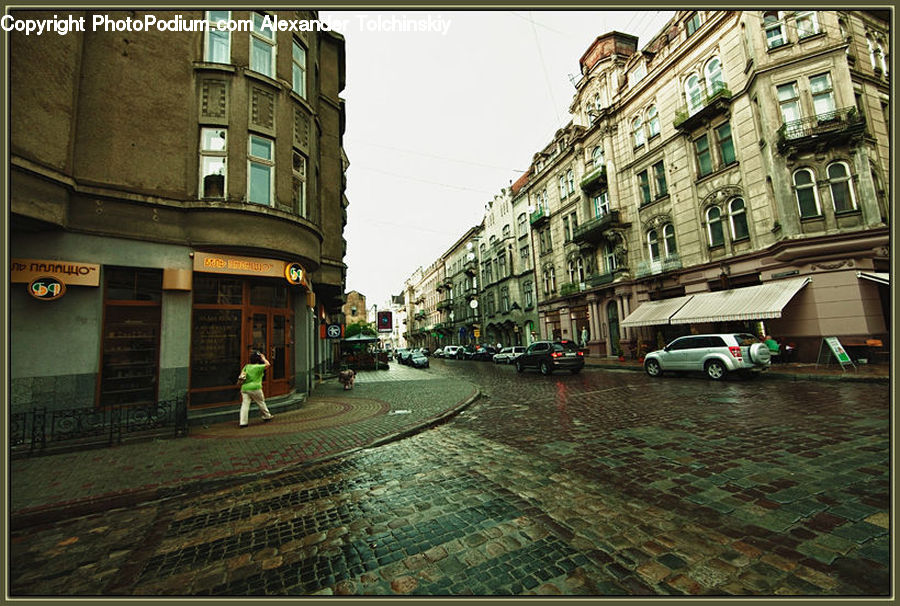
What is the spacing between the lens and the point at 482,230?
1992 inches

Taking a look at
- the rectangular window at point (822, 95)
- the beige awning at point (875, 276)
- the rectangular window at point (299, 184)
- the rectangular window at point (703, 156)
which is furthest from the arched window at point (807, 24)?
the rectangular window at point (299, 184)

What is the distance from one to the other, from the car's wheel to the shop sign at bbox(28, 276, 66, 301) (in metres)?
18.9

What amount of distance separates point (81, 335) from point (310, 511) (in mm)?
7690

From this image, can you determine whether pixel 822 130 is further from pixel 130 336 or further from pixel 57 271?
pixel 57 271

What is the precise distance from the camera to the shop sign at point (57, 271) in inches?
291

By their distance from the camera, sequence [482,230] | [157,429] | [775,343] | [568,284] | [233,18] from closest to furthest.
A: 1. [157,429]
2. [233,18]
3. [775,343]
4. [568,284]
5. [482,230]

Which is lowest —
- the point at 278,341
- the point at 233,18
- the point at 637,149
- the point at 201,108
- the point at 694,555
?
the point at 694,555

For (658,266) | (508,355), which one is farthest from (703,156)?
(508,355)

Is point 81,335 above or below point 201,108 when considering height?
below

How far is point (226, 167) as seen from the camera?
9695mm

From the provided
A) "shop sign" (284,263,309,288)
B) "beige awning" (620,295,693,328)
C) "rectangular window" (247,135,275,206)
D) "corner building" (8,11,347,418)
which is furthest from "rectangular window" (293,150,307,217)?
"beige awning" (620,295,693,328)

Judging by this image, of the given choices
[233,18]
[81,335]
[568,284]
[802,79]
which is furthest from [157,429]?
[568,284]

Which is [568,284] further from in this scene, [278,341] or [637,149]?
[278,341]

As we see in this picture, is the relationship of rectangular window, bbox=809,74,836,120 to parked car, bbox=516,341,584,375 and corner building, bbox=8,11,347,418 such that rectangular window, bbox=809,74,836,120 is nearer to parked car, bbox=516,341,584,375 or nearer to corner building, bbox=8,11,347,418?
parked car, bbox=516,341,584,375
